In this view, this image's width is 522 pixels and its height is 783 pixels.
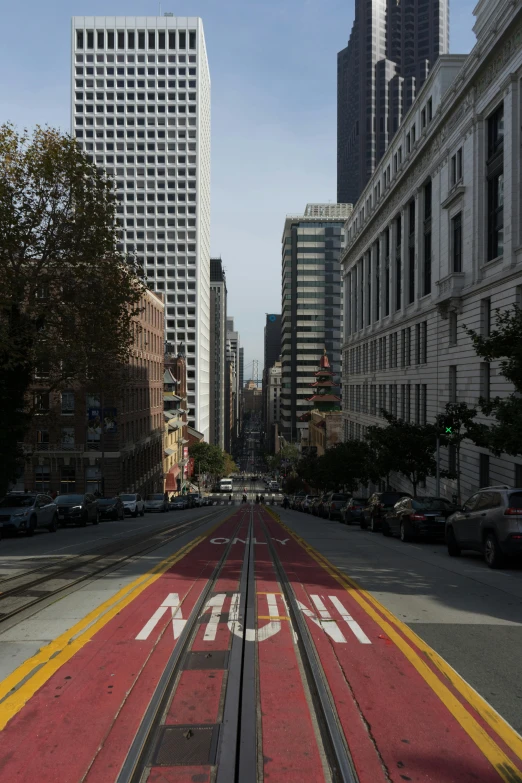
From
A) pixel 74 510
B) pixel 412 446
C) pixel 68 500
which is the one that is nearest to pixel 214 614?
pixel 412 446

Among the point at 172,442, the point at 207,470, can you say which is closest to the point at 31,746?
the point at 172,442

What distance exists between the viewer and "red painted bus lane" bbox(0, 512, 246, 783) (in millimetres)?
4707

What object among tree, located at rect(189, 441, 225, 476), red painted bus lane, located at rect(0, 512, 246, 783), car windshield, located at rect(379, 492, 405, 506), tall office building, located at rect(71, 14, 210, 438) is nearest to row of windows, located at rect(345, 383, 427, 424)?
car windshield, located at rect(379, 492, 405, 506)

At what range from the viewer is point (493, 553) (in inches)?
564

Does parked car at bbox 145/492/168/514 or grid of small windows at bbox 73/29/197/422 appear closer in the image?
parked car at bbox 145/492/168/514

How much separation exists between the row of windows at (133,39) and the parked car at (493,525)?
13049cm

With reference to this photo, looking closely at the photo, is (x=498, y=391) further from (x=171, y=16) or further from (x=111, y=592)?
(x=171, y=16)

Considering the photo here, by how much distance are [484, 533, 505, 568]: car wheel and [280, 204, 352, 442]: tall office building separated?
132m

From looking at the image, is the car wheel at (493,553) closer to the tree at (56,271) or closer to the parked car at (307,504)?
the tree at (56,271)

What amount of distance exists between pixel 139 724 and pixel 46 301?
24714mm

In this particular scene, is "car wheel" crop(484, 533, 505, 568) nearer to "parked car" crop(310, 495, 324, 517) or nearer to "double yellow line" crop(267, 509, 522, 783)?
"double yellow line" crop(267, 509, 522, 783)

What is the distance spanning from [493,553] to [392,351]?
146 ft

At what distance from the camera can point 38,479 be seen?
57.6 meters

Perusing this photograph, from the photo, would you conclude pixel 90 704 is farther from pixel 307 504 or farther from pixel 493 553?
pixel 307 504
